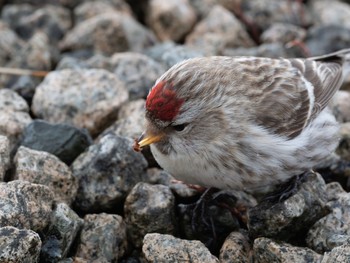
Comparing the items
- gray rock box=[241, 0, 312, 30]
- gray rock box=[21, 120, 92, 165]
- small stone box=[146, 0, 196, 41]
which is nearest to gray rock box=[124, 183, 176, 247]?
gray rock box=[21, 120, 92, 165]

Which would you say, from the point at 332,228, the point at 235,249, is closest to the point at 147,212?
the point at 235,249

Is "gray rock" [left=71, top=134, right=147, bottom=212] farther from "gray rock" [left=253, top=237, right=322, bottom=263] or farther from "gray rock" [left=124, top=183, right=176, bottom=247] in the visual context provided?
"gray rock" [left=253, top=237, right=322, bottom=263]

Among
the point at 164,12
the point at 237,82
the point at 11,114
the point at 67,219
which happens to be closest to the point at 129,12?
the point at 164,12

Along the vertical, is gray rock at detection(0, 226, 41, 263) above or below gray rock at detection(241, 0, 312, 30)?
above

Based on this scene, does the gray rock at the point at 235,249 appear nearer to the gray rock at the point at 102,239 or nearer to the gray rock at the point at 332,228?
the gray rock at the point at 332,228

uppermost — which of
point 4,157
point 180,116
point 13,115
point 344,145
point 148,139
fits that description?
point 180,116

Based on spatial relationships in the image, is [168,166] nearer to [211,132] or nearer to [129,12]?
[211,132]

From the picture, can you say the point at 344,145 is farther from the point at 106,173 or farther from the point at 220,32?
the point at 220,32

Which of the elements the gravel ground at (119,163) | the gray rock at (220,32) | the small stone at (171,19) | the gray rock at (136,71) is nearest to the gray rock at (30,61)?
the gravel ground at (119,163)
